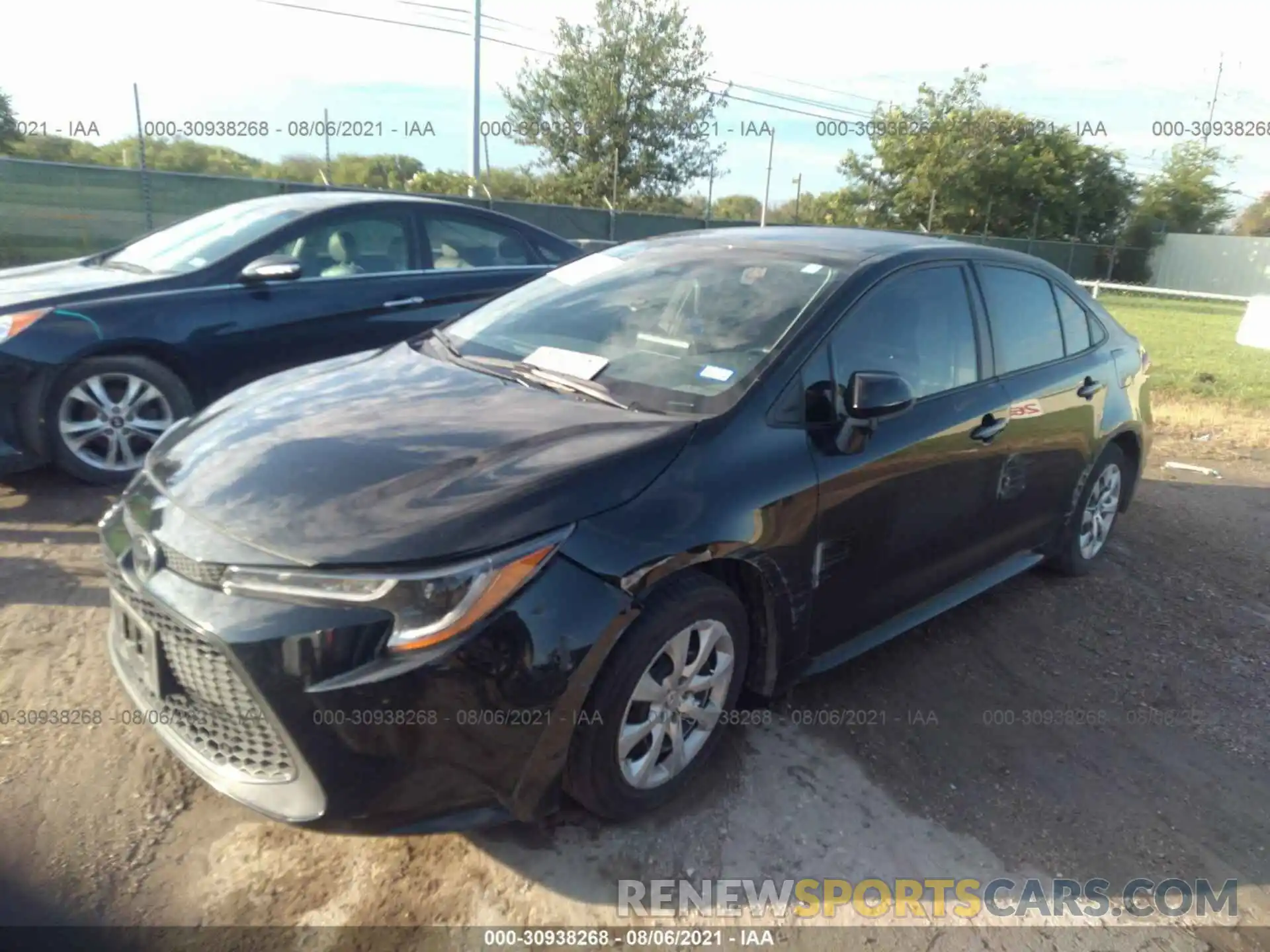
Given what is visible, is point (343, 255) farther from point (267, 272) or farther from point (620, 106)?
point (620, 106)

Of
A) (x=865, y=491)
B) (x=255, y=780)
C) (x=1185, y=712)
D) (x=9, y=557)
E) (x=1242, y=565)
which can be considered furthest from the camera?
(x=1242, y=565)

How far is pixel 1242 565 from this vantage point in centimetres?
526

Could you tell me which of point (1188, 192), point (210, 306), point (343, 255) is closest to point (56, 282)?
point (210, 306)

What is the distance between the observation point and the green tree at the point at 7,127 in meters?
21.5

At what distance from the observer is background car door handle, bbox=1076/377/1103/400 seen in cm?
438

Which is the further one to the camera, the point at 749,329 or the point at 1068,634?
the point at 1068,634

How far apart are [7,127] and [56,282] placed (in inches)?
838

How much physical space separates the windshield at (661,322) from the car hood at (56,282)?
93.1 inches

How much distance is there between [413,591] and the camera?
219cm

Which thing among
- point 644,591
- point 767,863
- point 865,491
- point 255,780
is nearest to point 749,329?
point 865,491

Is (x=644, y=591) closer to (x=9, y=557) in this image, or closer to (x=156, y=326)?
(x=9, y=557)

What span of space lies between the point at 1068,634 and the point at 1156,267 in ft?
156

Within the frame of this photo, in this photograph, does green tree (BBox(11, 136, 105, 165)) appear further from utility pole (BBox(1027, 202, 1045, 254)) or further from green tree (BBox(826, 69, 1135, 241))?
utility pole (BBox(1027, 202, 1045, 254))

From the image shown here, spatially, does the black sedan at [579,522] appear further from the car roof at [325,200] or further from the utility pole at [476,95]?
the utility pole at [476,95]
